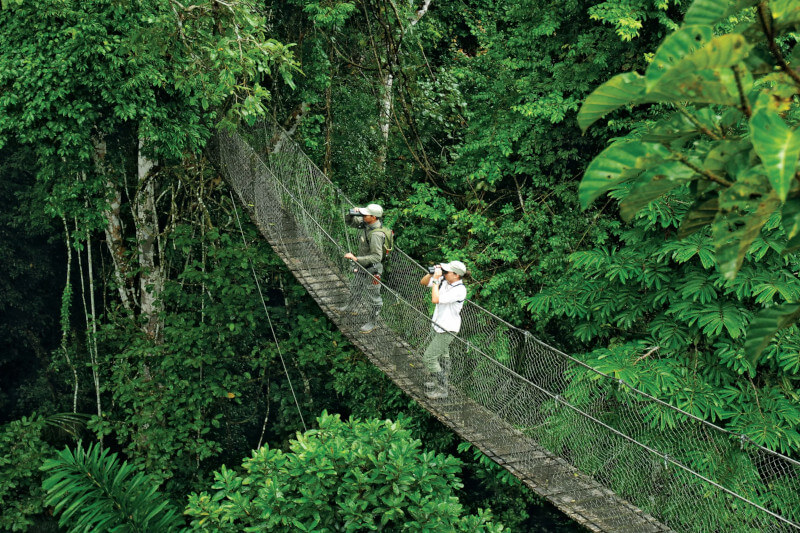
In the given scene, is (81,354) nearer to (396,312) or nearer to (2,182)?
(2,182)

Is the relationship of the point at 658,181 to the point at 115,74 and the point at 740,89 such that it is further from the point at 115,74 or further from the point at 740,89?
the point at 115,74

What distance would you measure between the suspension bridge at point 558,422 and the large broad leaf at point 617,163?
2695mm

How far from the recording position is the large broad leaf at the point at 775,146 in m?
1.02

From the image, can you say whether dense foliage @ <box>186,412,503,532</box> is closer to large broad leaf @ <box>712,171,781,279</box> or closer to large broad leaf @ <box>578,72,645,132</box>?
large broad leaf @ <box>712,171,781,279</box>

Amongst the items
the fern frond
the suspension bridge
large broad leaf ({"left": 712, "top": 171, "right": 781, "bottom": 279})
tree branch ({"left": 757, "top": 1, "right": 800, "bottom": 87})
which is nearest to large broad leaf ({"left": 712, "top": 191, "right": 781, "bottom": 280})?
large broad leaf ({"left": 712, "top": 171, "right": 781, "bottom": 279})

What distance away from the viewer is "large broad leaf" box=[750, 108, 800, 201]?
1020 millimetres

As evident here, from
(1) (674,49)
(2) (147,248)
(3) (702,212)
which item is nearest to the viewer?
(1) (674,49)

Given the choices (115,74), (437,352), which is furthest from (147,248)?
(437,352)

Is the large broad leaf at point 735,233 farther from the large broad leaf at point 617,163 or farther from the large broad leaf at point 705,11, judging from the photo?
the large broad leaf at point 705,11

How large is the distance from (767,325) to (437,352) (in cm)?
333

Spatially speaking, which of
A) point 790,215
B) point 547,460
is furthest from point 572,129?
point 790,215

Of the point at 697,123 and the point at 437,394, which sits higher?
the point at 697,123

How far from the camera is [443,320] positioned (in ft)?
15.2

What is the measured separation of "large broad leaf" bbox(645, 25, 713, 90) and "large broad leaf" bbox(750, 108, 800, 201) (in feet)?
0.51
